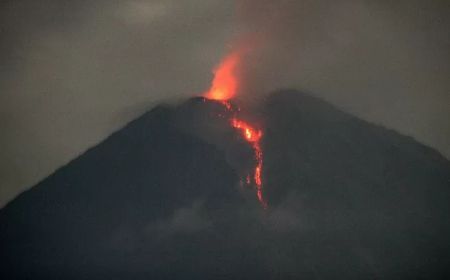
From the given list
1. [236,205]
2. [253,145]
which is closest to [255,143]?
[253,145]

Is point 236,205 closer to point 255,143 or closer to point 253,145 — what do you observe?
point 253,145

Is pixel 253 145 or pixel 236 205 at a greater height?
pixel 253 145

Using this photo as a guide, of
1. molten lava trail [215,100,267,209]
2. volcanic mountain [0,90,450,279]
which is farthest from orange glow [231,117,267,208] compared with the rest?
volcanic mountain [0,90,450,279]

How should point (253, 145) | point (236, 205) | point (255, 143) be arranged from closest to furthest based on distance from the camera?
point (236, 205)
point (253, 145)
point (255, 143)

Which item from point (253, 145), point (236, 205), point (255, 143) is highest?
point (255, 143)

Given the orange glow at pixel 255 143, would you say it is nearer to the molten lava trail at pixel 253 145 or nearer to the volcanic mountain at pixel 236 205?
the molten lava trail at pixel 253 145

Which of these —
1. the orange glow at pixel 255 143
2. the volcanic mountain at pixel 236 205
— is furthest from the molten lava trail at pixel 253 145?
the volcanic mountain at pixel 236 205

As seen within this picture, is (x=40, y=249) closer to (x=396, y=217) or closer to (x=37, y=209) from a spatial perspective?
(x=37, y=209)

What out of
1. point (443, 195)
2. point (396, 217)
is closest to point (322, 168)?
point (396, 217)
